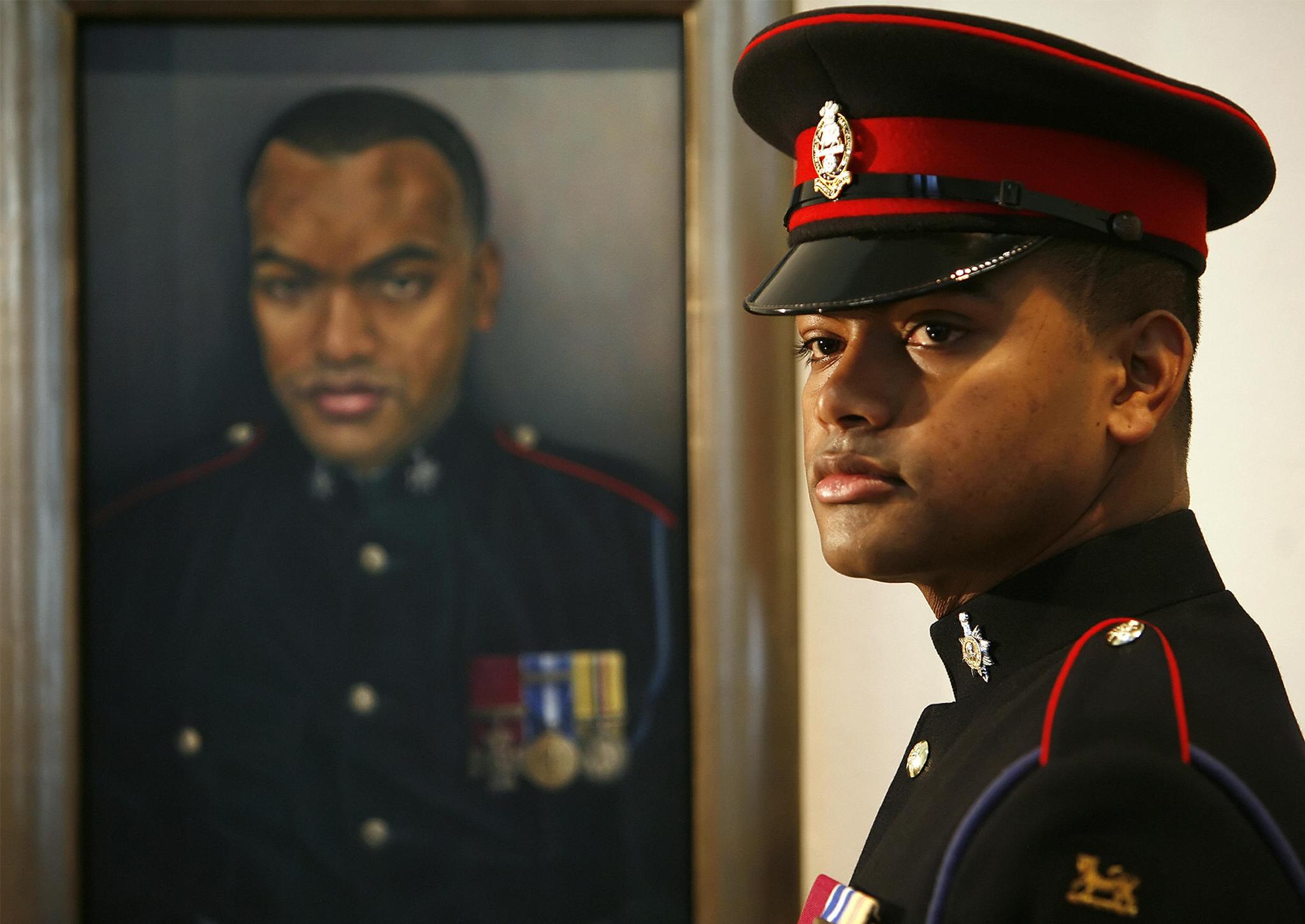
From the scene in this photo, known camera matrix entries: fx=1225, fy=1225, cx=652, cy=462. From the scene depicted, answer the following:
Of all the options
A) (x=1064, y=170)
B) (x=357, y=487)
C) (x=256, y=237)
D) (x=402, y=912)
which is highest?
(x=256, y=237)

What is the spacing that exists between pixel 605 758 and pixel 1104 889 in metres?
0.92

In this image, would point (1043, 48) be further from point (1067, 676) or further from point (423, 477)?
point (423, 477)

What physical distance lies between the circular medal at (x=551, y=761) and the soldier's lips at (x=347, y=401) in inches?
16.1

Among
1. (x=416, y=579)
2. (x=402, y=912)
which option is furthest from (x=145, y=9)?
(x=402, y=912)

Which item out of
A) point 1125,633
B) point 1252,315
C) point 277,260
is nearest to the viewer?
point 1125,633

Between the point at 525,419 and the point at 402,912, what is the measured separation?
22.0 inches

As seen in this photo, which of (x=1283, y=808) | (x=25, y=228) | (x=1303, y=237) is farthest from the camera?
(x=25, y=228)

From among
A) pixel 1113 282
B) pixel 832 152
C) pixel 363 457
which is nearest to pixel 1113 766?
pixel 1113 282

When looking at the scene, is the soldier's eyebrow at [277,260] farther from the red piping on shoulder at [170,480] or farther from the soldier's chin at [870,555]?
the soldier's chin at [870,555]

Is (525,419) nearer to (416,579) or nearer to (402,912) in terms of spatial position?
(416,579)

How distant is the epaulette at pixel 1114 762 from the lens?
1.59 ft

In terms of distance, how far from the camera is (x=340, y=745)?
1350 mm

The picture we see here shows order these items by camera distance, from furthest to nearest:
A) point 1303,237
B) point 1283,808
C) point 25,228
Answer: point 25,228, point 1303,237, point 1283,808

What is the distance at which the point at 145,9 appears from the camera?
4.39 ft
